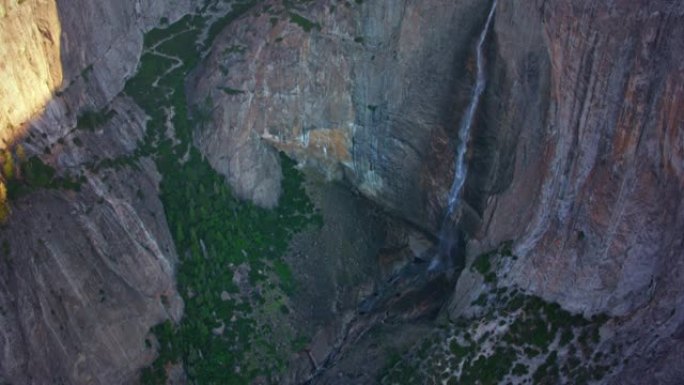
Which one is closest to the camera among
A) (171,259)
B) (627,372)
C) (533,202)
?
(627,372)

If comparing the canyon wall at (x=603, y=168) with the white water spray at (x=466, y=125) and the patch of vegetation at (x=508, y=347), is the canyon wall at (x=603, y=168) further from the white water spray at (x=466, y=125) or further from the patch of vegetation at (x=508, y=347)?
the white water spray at (x=466, y=125)

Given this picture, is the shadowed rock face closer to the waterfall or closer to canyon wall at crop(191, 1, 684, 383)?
canyon wall at crop(191, 1, 684, 383)

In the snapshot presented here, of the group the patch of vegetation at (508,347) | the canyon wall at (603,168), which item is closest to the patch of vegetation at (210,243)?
the patch of vegetation at (508,347)

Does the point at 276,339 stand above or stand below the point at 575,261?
below

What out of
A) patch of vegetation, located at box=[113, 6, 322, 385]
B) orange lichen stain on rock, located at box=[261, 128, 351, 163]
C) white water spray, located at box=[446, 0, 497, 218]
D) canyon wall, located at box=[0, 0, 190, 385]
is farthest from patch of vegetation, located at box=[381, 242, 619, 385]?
canyon wall, located at box=[0, 0, 190, 385]

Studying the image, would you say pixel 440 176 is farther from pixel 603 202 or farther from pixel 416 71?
pixel 603 202

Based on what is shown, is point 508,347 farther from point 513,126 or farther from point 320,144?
point 320,144

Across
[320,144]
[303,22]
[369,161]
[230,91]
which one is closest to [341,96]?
[320,144]

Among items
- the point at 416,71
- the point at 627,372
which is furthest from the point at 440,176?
the point at 627,372
